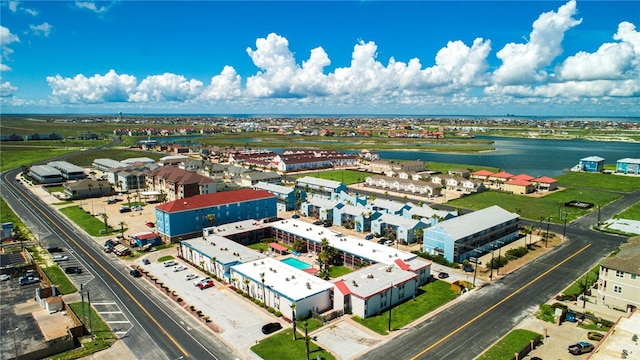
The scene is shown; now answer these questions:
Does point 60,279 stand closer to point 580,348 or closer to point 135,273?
point 135,273

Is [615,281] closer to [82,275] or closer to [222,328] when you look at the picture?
[222,328]

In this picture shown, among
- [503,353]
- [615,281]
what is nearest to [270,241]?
[503,353]

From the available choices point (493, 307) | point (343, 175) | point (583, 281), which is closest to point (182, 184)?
Answer: point (343, 175)

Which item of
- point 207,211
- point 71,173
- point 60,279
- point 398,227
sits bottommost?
point 60,279

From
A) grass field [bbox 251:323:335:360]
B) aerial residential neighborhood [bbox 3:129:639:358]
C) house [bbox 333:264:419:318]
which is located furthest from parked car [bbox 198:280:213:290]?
house [bbox 333:264:419:318]

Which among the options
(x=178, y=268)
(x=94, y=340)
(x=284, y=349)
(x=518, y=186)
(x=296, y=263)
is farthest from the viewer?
(x=518, y=186)
